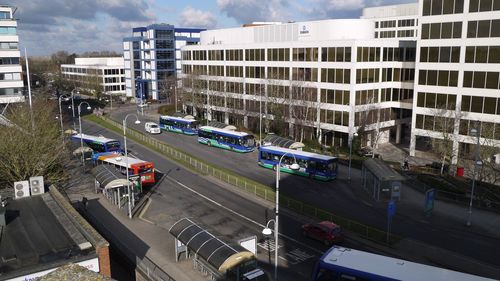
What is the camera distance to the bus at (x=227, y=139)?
195 ft

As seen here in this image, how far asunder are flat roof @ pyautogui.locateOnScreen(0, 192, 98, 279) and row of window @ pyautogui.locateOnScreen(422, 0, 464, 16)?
160ft

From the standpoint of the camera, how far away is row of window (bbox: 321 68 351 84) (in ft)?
199

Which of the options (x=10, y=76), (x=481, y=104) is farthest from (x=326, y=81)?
(x=10, y=76)

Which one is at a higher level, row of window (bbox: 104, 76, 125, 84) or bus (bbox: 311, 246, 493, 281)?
row of window (bbox: 104, 76, 125, 84)

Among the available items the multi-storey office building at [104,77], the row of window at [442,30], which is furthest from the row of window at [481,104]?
the multi-storey office building at [104,77]

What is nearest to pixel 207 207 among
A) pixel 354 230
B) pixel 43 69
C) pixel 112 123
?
pixel 354 230

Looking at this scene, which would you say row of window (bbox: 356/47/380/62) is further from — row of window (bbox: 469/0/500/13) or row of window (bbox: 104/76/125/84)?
row of window (bbox: 104/76/125/84)

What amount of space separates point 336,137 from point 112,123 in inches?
1819

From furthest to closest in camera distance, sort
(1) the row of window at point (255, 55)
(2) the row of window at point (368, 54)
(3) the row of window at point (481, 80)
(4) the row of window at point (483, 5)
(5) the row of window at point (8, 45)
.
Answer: (5) the row of window at point (8, 45) → (1) the row of window at point (255, 55) → (2) the row of window at point (368, 54) → (3) the row of window at point (481, 80) → (4) the row of window at point (483, 5)

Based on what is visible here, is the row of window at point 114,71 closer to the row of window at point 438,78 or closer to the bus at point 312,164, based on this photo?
the bus at point 312,164

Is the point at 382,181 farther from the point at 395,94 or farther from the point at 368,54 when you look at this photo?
the point at 395,94

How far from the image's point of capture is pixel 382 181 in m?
38.2

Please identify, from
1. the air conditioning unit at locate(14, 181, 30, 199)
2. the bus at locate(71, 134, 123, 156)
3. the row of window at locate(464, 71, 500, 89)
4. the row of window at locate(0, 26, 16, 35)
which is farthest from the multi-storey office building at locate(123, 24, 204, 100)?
the air conditioning unit at locate(14, 181, 30, 199)

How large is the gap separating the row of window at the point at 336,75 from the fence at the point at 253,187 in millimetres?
22849
